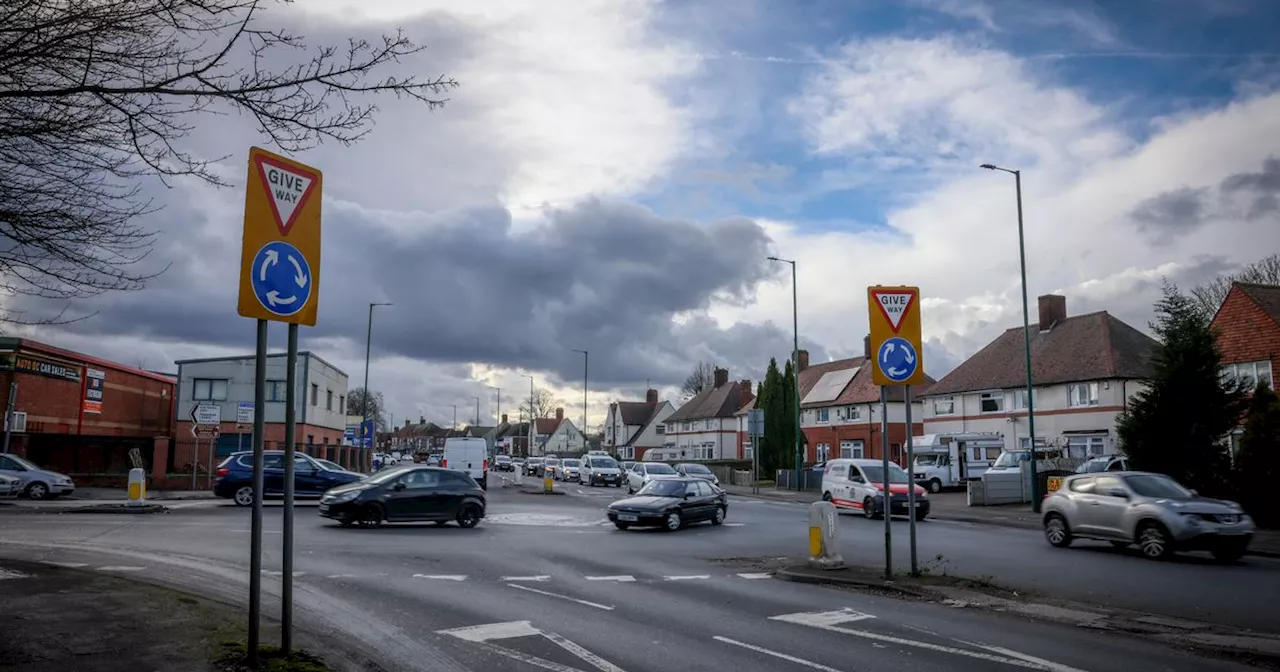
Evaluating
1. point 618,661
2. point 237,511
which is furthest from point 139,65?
point 237,511

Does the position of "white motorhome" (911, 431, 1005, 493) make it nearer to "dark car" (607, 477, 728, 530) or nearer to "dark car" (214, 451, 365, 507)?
"dark car" (607, 477, 728, 530)

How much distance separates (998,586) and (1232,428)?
17186 mm

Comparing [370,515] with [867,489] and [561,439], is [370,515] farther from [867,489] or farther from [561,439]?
[561,439]

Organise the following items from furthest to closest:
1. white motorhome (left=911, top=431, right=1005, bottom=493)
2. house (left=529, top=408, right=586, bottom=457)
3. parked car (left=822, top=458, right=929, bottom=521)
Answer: house (left=529, top=408, right=586, bottom=457) → white motorhome (left=911, top=431, right=1005, bottom=493) → parked car (left=822, top=458, right=929, bottom=521)

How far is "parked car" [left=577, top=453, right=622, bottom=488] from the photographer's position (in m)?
50.8

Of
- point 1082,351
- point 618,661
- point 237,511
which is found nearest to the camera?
point 618,661

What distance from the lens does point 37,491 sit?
28594 millimetres

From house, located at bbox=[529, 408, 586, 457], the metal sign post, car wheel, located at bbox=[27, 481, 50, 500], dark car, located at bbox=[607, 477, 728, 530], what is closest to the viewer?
the metal sign post

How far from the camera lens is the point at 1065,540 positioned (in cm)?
1842

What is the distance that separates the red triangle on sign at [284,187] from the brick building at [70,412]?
32.5m

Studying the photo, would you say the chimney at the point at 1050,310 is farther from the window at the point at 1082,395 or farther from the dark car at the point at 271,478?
the dark car at the point at 271,478

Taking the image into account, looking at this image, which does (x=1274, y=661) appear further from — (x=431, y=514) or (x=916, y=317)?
(x=431, y=514)

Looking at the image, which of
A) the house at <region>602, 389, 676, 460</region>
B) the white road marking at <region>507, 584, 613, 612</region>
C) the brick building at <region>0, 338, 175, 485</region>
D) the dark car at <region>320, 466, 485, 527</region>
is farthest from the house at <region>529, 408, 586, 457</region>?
the white road marking at <region>507, 584, 613, 612</region>

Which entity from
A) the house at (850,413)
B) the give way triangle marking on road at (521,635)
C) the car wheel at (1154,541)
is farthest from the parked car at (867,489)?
the house at (850,413)
